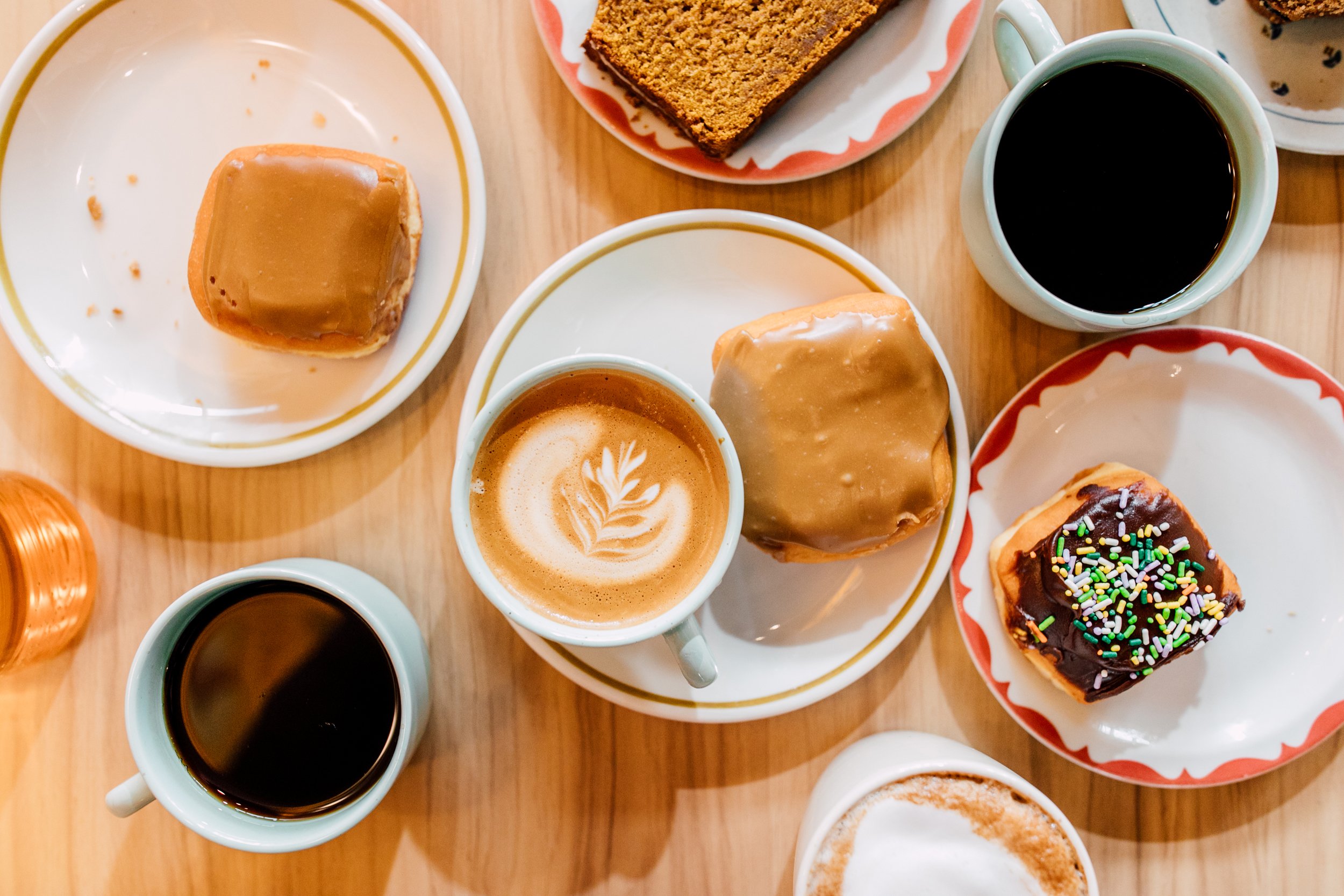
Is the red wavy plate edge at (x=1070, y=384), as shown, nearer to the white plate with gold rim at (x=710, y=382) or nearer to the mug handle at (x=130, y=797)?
the white plate with gold rim at (x=710, y=382)

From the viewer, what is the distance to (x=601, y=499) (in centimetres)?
111

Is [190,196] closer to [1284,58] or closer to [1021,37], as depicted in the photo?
[1021,37]

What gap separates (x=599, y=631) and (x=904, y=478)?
476 millimetres

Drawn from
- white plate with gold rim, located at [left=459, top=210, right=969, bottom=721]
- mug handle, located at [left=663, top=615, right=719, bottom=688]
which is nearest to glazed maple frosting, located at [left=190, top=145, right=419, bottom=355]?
white plate with gold rim, located at [left=459, top=210, right=969, bottom=721]

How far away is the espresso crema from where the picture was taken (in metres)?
1.09

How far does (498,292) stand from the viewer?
Result: 4.23 ft

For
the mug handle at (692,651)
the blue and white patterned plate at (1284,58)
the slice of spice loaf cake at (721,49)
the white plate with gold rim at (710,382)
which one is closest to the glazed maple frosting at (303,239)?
the white plate with gold rim at (710,382)

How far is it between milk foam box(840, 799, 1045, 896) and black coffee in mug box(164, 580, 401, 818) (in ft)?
2.33

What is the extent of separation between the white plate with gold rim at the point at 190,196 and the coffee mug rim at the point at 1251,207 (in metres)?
0.73

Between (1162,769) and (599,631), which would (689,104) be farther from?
(1162,769)

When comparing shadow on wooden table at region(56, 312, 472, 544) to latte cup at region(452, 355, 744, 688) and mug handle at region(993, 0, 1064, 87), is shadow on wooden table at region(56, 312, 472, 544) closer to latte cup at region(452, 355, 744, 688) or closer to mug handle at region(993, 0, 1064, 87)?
latte cup at region(452, 355, 744, 688)

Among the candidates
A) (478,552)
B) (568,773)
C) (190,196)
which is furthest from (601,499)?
(190,196)

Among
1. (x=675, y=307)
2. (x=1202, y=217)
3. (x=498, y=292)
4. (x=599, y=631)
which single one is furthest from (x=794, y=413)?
(x=1202, y=217)

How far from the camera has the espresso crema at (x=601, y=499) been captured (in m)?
1.09
